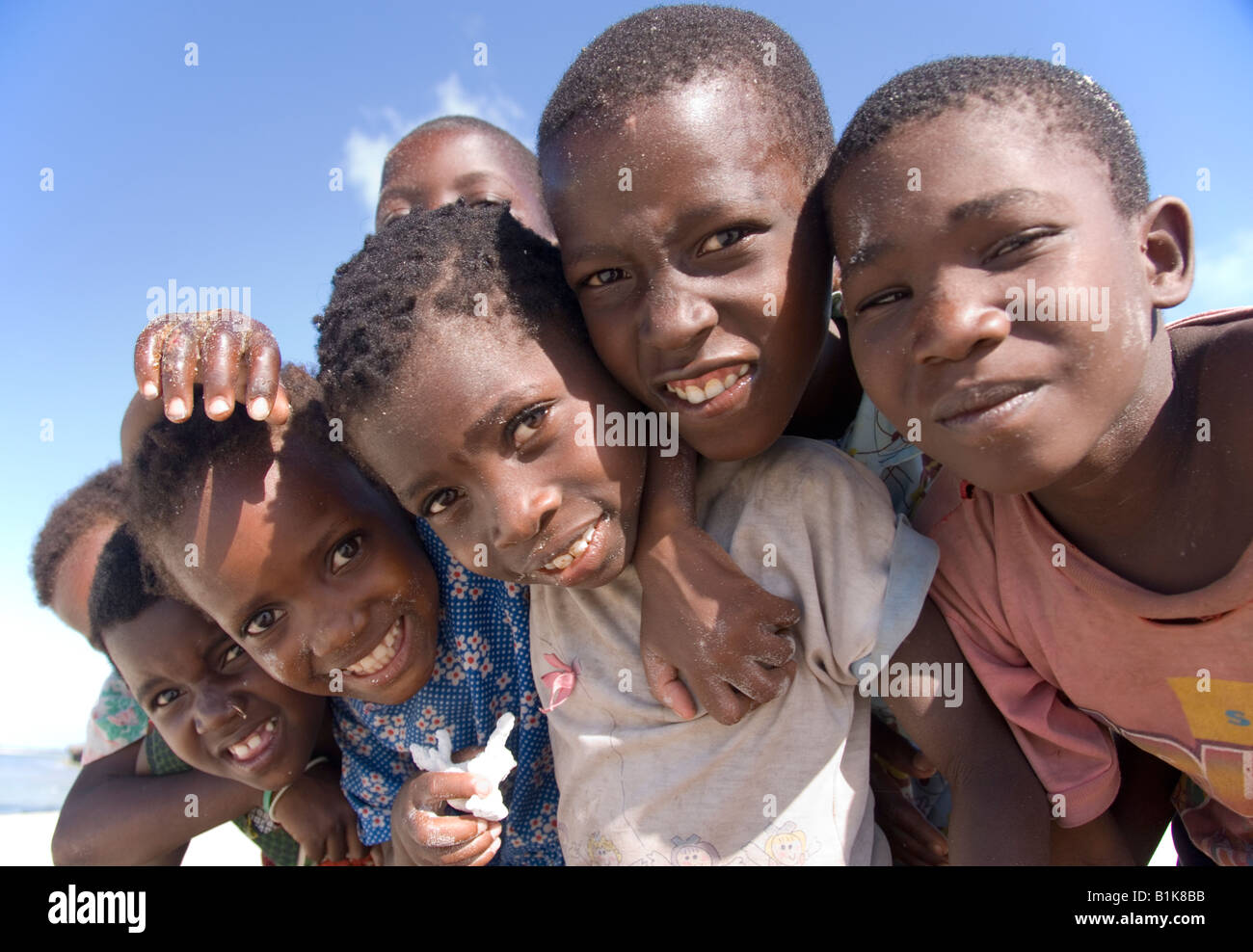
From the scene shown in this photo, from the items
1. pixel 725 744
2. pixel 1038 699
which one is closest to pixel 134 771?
pixel 725 744

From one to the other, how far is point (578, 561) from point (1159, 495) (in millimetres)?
1143

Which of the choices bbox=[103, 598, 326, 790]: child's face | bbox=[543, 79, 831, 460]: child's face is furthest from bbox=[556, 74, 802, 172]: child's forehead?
bbox=[103, 598, 326, 790]: child's face

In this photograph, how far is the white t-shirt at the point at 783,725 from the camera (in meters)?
1.74

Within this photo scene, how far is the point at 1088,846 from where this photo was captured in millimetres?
2004

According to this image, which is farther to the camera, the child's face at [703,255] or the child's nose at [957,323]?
the child's face at [703,255]

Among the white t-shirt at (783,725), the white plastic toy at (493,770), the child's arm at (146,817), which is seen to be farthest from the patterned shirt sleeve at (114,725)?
the white t-shirt at (783,725)

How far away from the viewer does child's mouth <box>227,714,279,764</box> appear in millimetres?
2533

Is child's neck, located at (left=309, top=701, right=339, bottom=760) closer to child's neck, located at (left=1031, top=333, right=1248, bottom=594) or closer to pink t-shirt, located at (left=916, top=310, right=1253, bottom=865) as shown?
pink t-shirt, located at (left=916, top=310, right=1253, bottom=865)

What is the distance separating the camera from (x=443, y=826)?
198 cm

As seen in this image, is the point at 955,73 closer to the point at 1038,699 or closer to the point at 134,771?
the point at 1038,699

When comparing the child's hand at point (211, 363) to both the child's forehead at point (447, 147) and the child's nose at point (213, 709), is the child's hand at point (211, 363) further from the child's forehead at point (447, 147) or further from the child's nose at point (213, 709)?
the child's forehead at point (447, 147)

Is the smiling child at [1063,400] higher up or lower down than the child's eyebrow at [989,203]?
lower down

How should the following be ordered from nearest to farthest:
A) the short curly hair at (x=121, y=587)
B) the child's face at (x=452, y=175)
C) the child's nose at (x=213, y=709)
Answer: the child's nose at (x=213, y=709), the short curly hair at (x=121, y=587), the child's face at (x=452, y=175)

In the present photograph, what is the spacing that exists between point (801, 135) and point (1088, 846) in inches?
66.2
